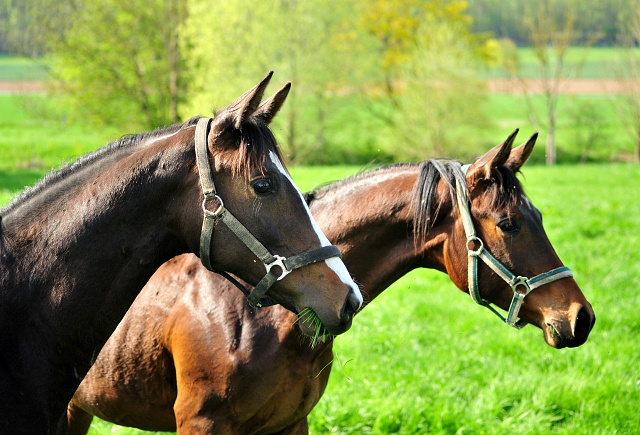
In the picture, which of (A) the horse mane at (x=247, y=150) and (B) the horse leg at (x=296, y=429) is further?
(B) the horse leg at (x=296, y=429)

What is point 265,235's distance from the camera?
206cm

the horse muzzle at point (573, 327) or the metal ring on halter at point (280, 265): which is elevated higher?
the metal ring on halter at point (280, 265)

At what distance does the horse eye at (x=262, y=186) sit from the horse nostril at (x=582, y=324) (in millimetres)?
Answer: 1923

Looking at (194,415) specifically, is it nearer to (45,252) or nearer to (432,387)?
(45,252)

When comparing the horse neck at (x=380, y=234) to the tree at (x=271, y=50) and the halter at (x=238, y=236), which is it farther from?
the tree at (x=271, y=50)

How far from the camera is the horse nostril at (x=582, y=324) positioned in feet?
9.78

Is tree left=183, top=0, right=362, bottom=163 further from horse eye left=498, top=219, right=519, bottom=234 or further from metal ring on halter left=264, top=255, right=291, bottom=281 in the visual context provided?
metal ring on halter left=264, top=255, right=291, bottom=281

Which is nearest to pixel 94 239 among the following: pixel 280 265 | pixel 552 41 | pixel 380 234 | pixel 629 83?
pixel 280 265

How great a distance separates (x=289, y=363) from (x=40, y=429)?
119 cm

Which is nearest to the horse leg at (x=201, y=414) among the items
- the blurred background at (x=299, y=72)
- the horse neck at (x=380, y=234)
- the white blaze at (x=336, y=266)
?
the horse neck at (x=380, y=234)

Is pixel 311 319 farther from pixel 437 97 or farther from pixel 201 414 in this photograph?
pixel 437 97

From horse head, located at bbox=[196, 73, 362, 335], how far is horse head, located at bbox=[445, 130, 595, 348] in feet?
3.80

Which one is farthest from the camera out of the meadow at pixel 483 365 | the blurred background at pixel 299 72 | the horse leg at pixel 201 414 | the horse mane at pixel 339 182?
the blurred background at pixel 299 72

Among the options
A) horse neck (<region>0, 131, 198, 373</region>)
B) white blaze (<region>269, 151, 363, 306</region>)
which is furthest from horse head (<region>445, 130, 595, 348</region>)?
horse neck (<region>0, 131, 198, 373</region>)
